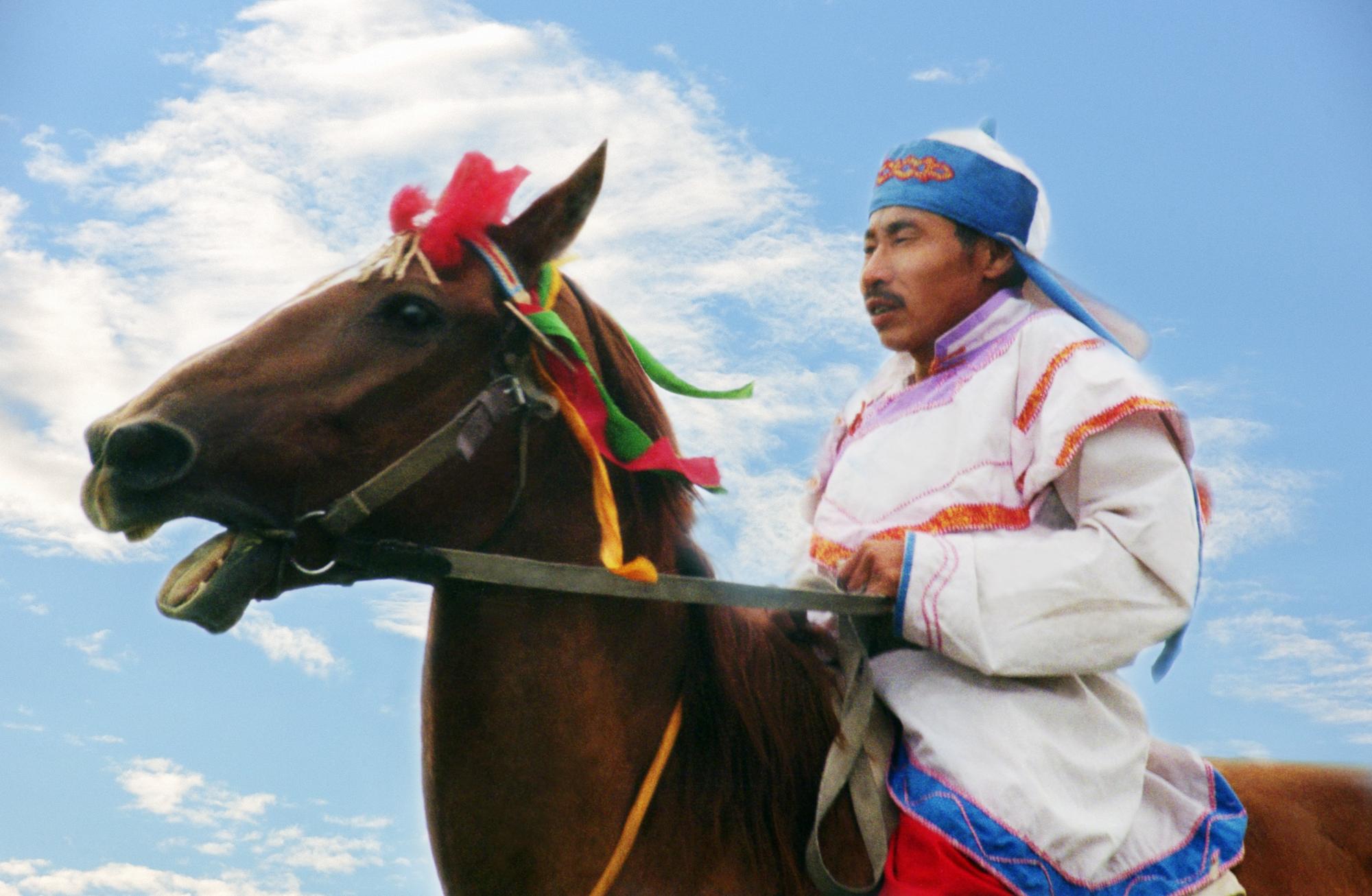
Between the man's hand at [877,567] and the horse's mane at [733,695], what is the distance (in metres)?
0.26

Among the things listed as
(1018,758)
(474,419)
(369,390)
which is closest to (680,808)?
(1018,758)

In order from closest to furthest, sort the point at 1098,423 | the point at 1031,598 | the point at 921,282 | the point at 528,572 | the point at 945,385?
the point at 528,572 < the point at 1031,598 < the point at 1098,423 < the point at 945,385 < the point at 921,282

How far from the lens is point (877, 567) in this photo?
277 cm

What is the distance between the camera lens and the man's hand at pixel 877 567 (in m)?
2.74

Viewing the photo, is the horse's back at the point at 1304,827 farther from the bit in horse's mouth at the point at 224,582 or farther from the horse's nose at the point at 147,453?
the horse's nose at the point at 147,453

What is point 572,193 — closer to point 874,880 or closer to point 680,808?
point 680,808

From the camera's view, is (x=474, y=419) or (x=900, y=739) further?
(x=900, y=739)

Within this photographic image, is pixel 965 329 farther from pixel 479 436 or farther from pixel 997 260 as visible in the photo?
pixel 479 436

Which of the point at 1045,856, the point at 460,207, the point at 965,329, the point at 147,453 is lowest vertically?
the point at 1045,856

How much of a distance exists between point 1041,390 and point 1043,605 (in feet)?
1.71

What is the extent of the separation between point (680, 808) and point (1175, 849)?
1111mm

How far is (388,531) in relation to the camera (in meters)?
2.64

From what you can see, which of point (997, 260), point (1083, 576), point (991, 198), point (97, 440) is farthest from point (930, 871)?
point (97, 440)

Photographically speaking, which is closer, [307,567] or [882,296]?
[307,567]
